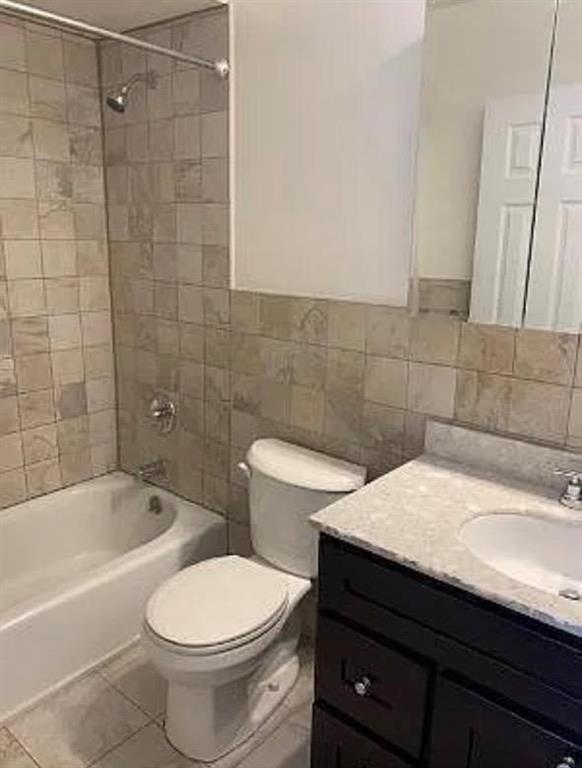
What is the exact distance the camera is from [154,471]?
2516 mm

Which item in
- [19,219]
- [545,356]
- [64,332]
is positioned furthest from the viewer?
[64,332]

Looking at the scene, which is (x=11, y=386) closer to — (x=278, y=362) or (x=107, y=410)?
(x=107, y=410)

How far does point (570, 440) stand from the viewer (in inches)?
58.4

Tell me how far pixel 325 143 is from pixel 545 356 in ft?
2.84

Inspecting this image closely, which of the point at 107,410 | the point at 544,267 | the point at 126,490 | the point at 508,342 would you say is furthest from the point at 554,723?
the point at 107,410

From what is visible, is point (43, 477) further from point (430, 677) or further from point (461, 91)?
point (461, 91)

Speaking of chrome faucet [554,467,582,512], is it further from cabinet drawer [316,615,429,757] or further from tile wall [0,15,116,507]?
tile wall [0,15,116,507]

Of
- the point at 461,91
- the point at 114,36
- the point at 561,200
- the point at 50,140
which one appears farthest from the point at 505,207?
the point at 50,140

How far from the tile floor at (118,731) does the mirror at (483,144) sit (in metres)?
1.33

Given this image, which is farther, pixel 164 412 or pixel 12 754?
pixel 164 412

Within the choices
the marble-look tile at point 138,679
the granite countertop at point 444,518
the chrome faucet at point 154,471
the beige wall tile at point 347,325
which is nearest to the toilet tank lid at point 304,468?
the granite countertop at point 444,518

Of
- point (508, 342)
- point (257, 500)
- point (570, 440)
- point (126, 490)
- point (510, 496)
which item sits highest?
point (508, 342)

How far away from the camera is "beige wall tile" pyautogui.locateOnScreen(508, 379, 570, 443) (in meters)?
1.48

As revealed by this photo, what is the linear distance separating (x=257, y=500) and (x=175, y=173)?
1187mm
